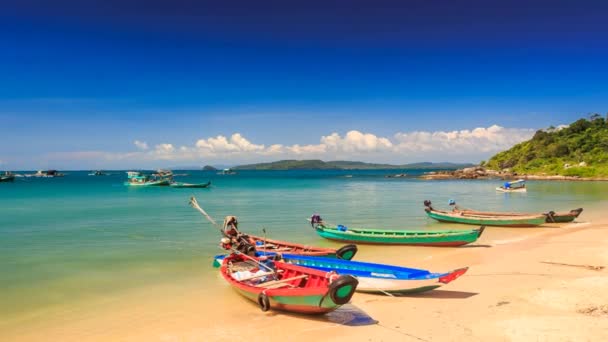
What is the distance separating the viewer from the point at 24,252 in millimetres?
21422

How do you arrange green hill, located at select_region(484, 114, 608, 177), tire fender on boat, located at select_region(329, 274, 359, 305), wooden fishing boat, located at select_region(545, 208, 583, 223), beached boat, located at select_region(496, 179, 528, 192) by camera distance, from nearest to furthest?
tire fender on boat, located at select_region(329, 274, 359, 305)
wooden fishing boat, located at select_region(545, 208, 583, 223)
beached boat, located at select_region(496, 179, 528, 192)
green hill, located at select_region(484, 114, 608, 177)

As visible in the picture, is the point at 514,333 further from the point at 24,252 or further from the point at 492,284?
the point at 24,252

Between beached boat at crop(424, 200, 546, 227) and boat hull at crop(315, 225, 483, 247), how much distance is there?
843 cm

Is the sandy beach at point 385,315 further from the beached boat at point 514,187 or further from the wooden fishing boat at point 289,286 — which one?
the beached boat at point 514,187

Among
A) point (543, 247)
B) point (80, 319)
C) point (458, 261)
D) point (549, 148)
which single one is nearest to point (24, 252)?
point (80, 319)

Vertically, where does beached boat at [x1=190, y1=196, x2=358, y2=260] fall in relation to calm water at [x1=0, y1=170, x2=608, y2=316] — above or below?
above

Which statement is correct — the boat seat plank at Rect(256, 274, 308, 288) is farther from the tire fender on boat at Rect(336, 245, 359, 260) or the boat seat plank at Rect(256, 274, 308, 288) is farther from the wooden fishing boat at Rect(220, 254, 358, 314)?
the tire fender on boat at Rect(336, 245, 359, 260)

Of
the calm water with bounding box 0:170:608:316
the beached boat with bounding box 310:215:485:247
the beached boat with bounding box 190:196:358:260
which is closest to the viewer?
the beached boat with bounding box 190:196:358:260

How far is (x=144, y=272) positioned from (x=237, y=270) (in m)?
5.13

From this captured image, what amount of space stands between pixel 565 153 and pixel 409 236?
92.6 metres

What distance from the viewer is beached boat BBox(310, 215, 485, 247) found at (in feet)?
66.7

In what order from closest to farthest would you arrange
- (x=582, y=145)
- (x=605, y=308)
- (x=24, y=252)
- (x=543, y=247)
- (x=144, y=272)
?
(x=605, y=308) → (x=144, y=272) → (x=543, y=247) → (x=24, y=252) → (x=582, y=145)

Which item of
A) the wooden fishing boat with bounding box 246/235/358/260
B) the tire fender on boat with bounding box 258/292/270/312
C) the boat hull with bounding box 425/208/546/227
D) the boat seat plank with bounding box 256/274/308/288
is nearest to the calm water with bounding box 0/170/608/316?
the boat hull with bounding box 425/208/546/227

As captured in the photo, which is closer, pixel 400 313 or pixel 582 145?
pixel 400 313
